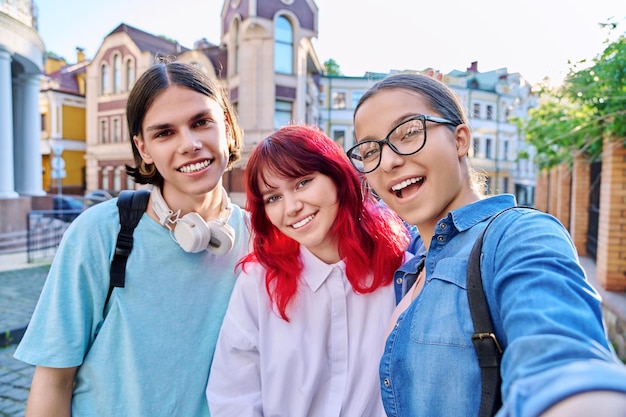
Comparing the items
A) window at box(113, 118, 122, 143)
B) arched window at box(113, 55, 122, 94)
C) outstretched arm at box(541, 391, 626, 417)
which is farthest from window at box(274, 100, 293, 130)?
outstretched arm at box(541, 391, 626, 417)

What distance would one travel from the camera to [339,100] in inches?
1401

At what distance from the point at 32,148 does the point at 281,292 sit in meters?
16.0

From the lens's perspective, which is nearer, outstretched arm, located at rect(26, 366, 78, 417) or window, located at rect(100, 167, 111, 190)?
outstretched arm, located at rect(26, 366, 78, 417)

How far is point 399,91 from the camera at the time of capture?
146cm

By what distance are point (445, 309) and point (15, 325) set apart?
6650 mm

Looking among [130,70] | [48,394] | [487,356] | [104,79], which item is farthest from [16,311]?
[104,79]

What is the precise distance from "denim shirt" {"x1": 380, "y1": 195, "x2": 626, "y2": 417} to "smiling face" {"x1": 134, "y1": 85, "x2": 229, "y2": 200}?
1.08 meters

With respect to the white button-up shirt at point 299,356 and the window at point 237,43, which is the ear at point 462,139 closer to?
the white button-up shirt at point 299,356

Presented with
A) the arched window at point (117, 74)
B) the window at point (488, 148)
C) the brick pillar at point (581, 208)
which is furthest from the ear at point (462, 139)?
the window at point (488, 148)

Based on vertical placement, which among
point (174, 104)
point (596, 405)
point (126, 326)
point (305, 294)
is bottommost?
point (126, 326)

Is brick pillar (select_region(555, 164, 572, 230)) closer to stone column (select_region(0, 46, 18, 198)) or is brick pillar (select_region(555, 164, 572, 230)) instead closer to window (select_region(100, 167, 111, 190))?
stone column (select_region(0, 46, 18, 198))

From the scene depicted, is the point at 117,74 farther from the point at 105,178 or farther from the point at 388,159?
the point at 388,159

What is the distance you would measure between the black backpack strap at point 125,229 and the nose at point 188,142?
0.32 metres

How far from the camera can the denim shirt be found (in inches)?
28.9
